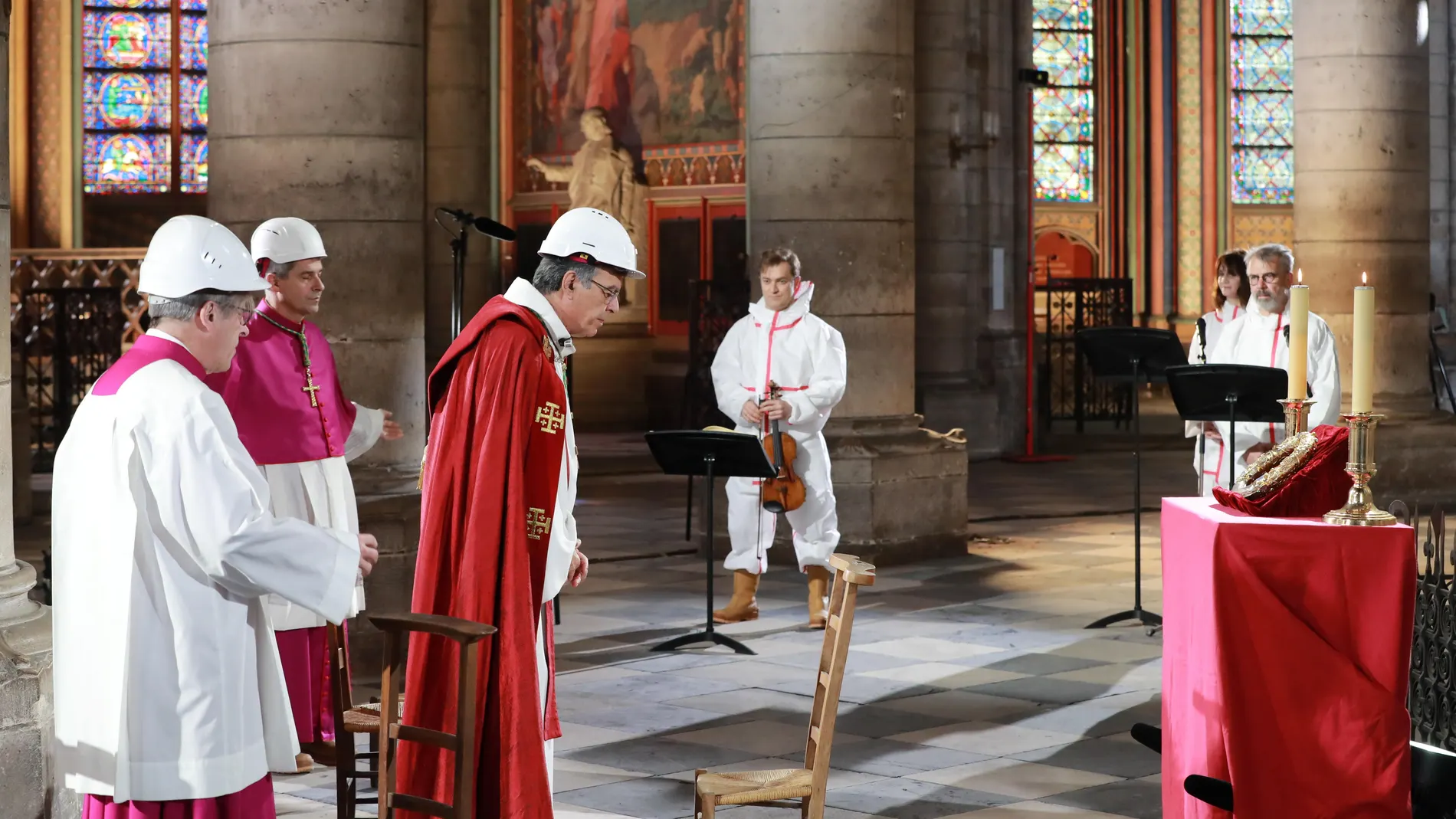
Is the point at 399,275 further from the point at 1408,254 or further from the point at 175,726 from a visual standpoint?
the point at 1408,254

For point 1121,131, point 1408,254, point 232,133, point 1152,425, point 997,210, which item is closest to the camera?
point 232,133

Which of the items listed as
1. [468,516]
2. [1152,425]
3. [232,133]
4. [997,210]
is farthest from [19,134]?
[468,516]

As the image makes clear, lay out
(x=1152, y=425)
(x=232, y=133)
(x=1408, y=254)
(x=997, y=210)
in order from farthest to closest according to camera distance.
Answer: (x=1152, y=425), (x=997, y=210), (x=1408, y=254), (x=232, y=133)

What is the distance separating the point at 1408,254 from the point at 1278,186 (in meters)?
16.1

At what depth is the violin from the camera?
930 centimetres

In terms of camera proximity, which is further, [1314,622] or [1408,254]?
[1408,254]

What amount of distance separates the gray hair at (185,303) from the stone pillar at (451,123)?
1368 centimetres

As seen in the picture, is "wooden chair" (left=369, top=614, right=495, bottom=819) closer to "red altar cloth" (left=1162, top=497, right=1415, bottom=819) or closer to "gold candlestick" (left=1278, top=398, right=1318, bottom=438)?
"red altar cloth" (left=1162, top=497, right=1415, bottom=819)

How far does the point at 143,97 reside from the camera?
82.3 ft

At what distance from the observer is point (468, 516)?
4566mm

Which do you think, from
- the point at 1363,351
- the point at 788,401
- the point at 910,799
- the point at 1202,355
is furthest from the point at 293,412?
the point at 1202,355

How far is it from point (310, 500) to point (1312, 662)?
3.39 metres

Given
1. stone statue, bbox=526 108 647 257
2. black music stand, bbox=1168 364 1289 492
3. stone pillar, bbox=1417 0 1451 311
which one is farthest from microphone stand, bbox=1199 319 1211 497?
stone pillar, bbox=1417 0 1451 311

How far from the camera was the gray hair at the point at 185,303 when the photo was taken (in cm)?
384
